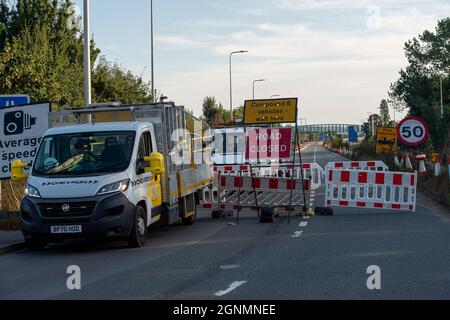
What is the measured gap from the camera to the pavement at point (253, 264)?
847cm

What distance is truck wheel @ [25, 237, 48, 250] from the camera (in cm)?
1258

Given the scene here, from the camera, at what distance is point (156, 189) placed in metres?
13.9

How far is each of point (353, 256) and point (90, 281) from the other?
3952 mm

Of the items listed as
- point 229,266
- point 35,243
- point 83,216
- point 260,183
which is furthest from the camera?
point 260,183

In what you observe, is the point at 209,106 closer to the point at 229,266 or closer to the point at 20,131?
the point at 20,131

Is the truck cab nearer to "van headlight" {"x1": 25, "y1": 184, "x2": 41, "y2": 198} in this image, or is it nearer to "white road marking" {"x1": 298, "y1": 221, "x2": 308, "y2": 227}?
"van headlight" {"x1": 25, "y1": 184, "x2": 41, "y2": 198}

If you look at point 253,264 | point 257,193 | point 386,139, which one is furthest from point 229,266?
point 386,139

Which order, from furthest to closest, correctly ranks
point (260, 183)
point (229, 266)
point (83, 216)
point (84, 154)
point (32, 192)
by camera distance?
point (260, 183)
point (84, 154)
point (32, 192)
point (83, 216)
point (229, 266)

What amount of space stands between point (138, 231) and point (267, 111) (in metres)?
7.66

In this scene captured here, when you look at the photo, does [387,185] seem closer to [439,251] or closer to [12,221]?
[439,251]

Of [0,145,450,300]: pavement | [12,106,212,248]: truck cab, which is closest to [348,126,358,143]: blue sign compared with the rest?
[0,145,450,300]: pavement

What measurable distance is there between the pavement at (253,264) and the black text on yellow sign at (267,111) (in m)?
3.99

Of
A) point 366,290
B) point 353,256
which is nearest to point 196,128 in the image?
point 353,256

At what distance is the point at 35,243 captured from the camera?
12.7 meters
